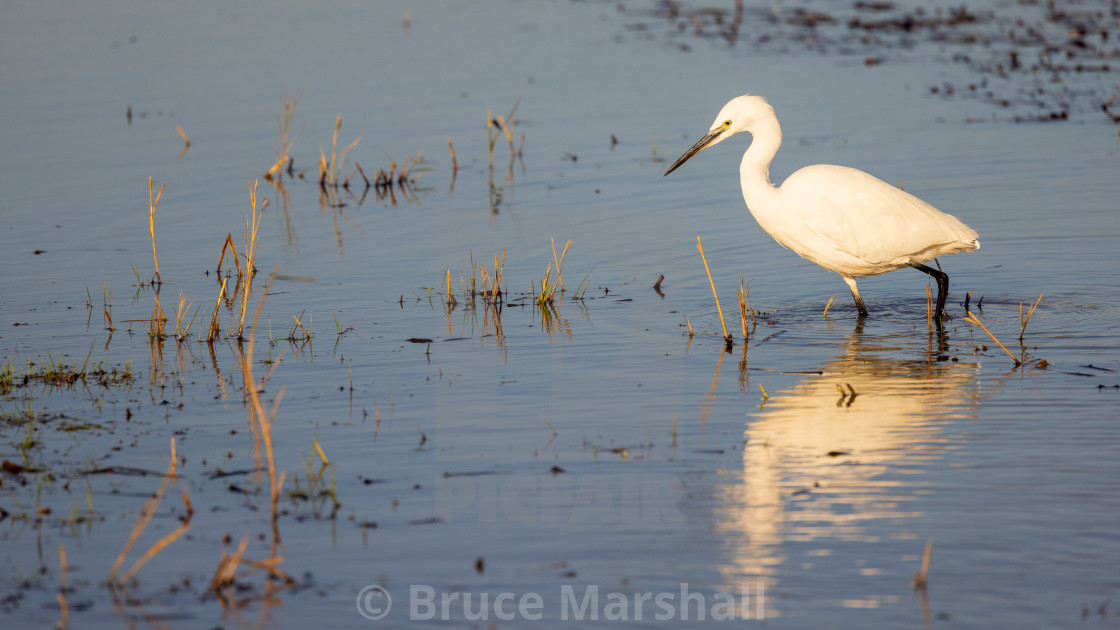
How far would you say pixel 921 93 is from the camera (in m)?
16.4

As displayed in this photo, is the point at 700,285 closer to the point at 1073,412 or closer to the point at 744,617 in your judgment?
the point at 1073,412

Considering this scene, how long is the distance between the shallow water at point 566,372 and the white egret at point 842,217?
55cm

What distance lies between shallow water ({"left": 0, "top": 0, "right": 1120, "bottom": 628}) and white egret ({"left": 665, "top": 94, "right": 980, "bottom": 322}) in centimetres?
55

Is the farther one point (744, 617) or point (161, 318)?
point (161, 318)

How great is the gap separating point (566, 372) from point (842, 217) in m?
2.39

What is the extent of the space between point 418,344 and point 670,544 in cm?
355

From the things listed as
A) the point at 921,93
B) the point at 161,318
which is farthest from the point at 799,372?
the point at 921,93

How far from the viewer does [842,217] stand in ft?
27.8

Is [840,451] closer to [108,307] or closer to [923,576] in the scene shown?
[923,576]

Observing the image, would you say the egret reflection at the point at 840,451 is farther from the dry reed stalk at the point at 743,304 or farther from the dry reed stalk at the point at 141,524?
the dry reed stalk at the point at 141,524

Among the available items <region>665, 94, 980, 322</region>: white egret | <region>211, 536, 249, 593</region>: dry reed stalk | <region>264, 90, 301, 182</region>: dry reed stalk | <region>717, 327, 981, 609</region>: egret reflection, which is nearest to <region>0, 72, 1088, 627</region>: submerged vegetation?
<region>211, 536, 249, 593</region>: dry reed stalk

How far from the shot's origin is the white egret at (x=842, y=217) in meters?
8.48

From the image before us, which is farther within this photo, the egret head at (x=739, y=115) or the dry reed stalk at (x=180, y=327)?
the egret head at (x=739, y=115)

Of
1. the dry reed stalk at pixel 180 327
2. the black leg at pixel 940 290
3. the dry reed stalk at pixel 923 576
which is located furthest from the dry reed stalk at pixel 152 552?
the black leg at pixel 940 290
